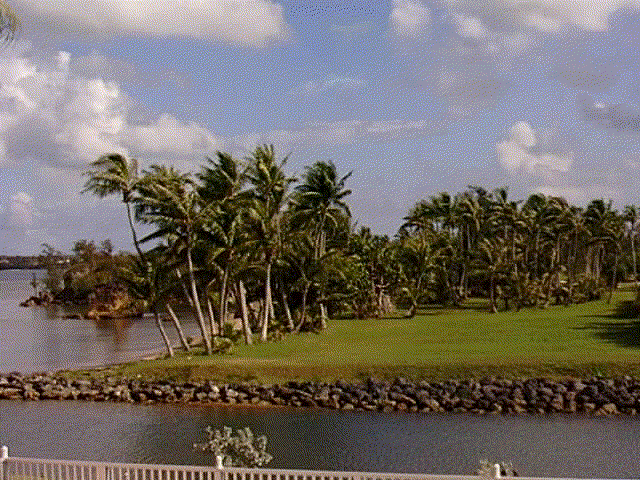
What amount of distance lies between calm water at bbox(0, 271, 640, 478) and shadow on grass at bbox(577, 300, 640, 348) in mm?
14753

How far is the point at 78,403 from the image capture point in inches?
1694

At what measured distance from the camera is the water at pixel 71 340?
59.9 meters

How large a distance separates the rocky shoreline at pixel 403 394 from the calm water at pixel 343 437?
1081mm

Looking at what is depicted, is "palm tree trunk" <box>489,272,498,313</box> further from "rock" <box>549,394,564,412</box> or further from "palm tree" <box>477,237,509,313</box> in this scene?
"rock" <box>549,394,564,412</box>

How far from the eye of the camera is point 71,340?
77.7 m

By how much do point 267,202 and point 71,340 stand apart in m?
27.0

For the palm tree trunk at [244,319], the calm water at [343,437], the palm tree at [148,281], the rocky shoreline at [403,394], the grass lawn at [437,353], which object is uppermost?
the palm tree at [148,281]

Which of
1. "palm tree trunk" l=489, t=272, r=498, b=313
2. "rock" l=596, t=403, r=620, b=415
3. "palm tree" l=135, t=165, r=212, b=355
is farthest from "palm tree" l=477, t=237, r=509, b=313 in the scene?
"rock" l=596, t=403, r=620, b=415

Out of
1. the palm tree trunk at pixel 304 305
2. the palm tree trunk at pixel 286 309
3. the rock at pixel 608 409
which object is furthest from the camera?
the palm tree trunk at pixel 286 309

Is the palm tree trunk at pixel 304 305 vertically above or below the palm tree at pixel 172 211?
below

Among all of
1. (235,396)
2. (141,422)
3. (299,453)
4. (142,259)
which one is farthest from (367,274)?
(299,453)

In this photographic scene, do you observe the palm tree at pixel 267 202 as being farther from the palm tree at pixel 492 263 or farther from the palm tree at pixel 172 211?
the palm tree at pixel 492 263

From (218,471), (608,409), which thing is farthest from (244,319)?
(218,471)

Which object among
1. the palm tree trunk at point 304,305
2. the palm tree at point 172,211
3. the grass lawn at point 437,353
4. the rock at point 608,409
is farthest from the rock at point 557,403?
the palm tree trunk at point 304,305
